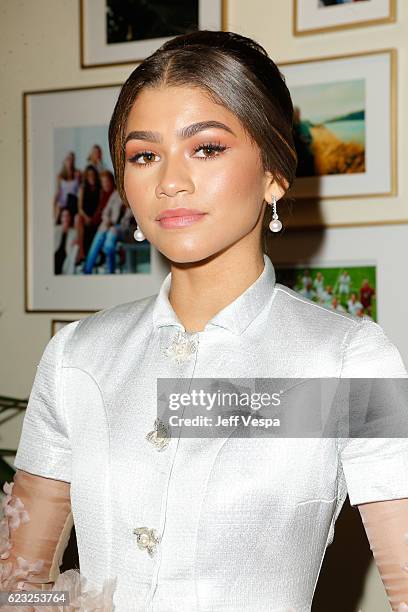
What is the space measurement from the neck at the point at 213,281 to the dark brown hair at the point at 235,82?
0.41ft

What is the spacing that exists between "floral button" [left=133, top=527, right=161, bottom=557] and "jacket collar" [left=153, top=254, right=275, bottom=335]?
27 cm

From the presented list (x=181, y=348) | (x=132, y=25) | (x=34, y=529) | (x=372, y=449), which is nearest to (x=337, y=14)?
(x=132, y=25)

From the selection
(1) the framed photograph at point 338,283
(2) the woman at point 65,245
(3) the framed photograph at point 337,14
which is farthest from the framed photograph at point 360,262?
(2) the woman at point 65,245

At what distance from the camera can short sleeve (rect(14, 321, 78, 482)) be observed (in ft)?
3.82

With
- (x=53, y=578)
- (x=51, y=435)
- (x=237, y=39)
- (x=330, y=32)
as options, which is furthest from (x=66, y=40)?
(x=53, y=578)

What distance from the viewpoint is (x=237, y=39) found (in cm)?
111

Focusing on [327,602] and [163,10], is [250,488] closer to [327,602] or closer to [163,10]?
[327,602]

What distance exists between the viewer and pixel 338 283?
185cm

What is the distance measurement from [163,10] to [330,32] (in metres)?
0.45

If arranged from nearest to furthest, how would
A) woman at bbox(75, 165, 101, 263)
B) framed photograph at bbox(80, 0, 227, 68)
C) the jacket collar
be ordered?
the jacket collar
framed photograph at bbox(80, 0, 227, 68)
woman at bbox(75, 165, 101, 263)

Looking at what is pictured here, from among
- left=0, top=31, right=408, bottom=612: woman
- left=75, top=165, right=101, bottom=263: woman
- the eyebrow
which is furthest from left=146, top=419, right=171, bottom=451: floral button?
left=75, top=165, right=101, bottom=263: woman

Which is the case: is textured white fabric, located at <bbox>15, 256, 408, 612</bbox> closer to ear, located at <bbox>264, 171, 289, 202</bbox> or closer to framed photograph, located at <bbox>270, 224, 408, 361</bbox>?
ear, located at <bbox>264, 171, 289, 202</bbox>

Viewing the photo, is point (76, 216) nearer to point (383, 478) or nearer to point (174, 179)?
point (174, 179)

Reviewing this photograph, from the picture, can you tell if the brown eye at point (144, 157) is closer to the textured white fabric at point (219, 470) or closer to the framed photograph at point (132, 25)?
the textured white fabric at point (219, 470)
